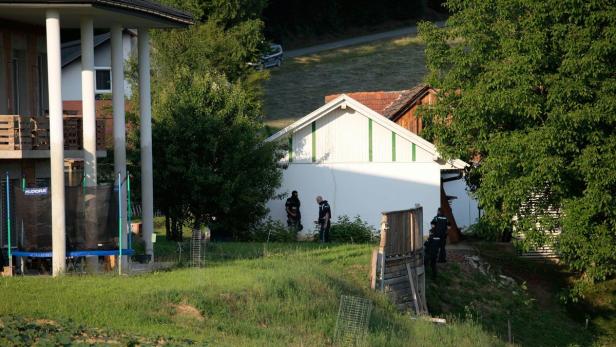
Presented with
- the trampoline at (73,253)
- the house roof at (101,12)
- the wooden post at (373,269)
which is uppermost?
the house roof at (101,12)

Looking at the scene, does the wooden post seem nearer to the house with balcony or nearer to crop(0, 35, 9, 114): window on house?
the house with balcony

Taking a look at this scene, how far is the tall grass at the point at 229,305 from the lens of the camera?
1958cm

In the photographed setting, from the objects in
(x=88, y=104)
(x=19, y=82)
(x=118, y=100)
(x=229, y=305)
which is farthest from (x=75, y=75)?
(x=229, y=305)

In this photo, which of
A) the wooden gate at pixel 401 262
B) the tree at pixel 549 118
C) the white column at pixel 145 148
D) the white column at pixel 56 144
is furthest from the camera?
the tree at pixel 549 118

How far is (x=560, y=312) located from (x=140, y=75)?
14646 millimetres

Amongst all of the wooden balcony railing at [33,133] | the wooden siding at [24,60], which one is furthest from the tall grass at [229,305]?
the wooden siding at [24,60]

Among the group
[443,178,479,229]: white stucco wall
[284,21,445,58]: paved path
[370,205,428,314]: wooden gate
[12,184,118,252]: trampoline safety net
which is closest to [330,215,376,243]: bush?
[370,205,428,314]: wooden gate

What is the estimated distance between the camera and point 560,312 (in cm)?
3466

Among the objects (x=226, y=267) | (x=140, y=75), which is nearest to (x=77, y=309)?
(x=226, y=267)

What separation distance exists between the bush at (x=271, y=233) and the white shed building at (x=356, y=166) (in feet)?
5.81

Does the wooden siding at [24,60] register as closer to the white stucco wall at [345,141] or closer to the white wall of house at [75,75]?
the white stucco wall at [345,141]

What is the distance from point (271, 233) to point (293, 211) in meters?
1.11

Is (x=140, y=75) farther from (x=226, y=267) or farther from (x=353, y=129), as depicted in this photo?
(x=353, y=129)

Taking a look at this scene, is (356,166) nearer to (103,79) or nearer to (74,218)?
(74,218)
